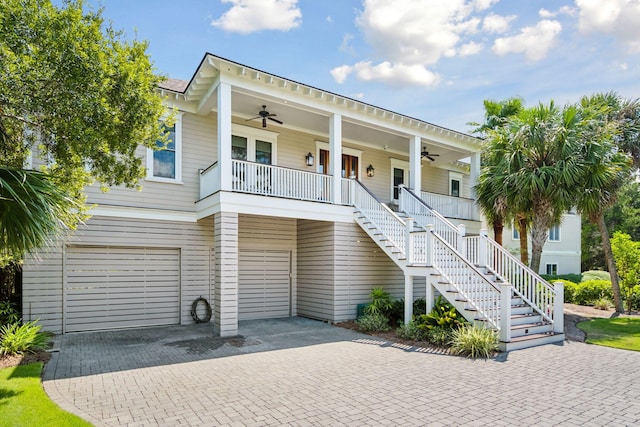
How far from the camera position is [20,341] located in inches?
281

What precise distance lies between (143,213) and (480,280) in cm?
882

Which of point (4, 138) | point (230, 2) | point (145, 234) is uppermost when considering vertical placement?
point (230, 2)

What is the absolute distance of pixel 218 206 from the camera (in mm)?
9492

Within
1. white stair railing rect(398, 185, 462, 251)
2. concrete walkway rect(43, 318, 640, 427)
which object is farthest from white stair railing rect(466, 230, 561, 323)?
white stair railing rect(398, 185, 462, 251)

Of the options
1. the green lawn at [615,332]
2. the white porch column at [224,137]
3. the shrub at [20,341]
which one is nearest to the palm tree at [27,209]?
the shrub at [20,341]

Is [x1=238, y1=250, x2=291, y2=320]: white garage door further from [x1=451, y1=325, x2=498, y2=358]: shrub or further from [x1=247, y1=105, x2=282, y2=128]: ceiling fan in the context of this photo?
[x1=451, y1=325, x2=498, y2=358]: shrub

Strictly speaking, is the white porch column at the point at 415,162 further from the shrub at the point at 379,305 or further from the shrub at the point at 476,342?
the shrub at the point at 476,342

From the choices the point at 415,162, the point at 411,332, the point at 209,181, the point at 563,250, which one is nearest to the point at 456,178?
the point at 415,162

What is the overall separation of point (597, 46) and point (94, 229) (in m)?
14.6

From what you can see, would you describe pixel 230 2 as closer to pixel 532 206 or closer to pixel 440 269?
pixel 440 269

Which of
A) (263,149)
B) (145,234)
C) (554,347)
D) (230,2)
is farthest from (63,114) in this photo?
(554,347)

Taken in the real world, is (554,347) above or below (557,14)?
below

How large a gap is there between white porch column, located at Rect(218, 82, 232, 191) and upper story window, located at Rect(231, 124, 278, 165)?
8.30 ft

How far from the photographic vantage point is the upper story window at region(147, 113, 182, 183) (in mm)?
11000
